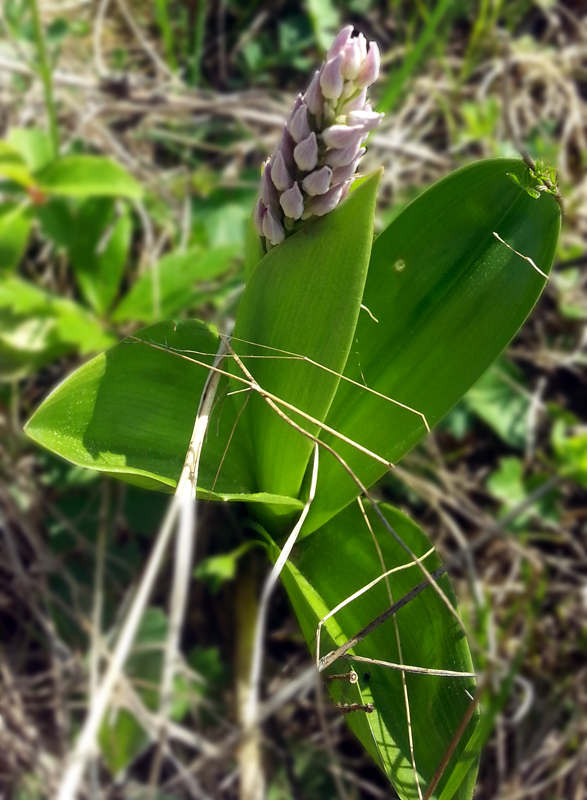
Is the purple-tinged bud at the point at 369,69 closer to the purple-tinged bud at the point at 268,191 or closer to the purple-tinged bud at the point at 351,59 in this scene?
the purple-tinged bud at the point at 351,59

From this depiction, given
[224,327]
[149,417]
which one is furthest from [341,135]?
[224,327]

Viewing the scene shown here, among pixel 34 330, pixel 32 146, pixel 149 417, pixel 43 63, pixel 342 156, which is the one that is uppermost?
pixel 342 156

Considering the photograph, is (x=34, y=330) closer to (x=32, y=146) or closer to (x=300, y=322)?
(x=32, y=146)

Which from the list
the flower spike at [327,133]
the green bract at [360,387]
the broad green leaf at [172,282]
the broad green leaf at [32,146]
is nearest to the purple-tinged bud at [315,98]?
the flower spike at [327,133]

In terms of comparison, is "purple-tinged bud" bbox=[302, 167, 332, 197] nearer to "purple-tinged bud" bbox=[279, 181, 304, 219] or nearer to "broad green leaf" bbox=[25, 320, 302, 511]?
"purple-tinged bud" bbox=[279, 181, 304, 219]

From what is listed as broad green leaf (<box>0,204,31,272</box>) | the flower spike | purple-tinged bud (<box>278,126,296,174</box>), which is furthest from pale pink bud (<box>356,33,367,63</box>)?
broad green leaf (<box>0,204,31,272</box>)

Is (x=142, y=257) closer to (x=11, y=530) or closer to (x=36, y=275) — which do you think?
(x=36, y=275)
